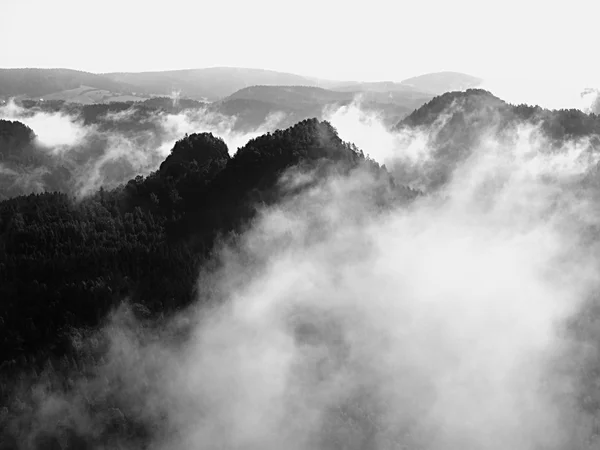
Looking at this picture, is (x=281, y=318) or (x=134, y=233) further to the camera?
(x=281, y=318)

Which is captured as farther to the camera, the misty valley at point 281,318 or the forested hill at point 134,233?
the forested hill at point 134,233

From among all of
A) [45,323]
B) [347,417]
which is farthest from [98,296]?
[347,417]

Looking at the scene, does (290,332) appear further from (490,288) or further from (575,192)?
(575,192)

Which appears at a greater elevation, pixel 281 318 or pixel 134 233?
pixel 134 233

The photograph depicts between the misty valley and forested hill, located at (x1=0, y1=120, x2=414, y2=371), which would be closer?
the misty valley
